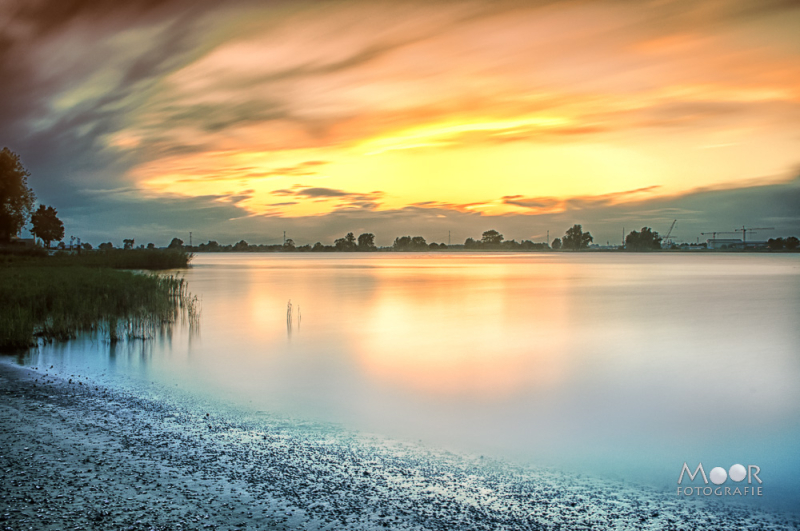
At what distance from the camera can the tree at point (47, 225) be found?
4146 inches

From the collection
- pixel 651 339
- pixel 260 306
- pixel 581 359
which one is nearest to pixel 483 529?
pixel 581 359

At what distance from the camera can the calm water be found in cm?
865

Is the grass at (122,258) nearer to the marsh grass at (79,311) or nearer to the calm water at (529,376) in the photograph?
the marsh grass at (79,311)

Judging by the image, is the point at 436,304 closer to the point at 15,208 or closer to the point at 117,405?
the point at 117,405

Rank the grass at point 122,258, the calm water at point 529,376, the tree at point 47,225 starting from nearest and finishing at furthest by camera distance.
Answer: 1. the calm water at point 529,376
2. the grass at point 122,258
3. the tree at point 47,225

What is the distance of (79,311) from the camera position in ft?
56.9

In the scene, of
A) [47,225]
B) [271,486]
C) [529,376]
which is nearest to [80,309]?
[529,376]

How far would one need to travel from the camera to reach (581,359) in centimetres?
1630

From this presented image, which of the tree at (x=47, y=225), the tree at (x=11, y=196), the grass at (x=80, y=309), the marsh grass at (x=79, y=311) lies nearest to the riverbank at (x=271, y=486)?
the marsh grass at (x=79, y=311)

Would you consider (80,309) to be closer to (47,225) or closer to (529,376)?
(529,376)

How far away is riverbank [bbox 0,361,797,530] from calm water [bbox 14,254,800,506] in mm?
1064

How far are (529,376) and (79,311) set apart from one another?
13434mm

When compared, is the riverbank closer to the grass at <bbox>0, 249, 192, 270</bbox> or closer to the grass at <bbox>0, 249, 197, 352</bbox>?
the grass at <bbox>0, 249, 197, 352</bbox>

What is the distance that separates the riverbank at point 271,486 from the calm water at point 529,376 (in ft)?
3.49
